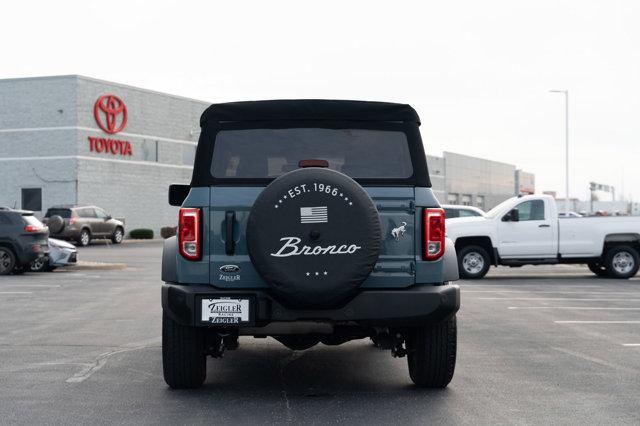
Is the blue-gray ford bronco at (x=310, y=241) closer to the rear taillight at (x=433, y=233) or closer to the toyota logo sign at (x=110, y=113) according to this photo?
the rear taillight at (x=433, y=233)

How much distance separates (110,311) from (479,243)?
1026cm

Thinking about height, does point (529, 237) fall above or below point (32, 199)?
below

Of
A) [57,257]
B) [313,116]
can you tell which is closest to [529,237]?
[57,257]

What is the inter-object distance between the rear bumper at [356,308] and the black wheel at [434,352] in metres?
0.36

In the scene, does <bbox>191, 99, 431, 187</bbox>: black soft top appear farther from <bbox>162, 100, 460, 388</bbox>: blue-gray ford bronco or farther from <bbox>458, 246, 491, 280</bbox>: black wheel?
<bbox>458, 246, 491, 280</bbox>: black wheel

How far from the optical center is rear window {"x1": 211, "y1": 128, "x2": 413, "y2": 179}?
674 cm

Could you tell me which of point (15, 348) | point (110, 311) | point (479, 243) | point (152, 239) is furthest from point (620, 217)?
point (152, 239)

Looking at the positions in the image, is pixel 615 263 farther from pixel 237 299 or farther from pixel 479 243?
pixel 237 299

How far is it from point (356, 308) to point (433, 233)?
2.69 ft

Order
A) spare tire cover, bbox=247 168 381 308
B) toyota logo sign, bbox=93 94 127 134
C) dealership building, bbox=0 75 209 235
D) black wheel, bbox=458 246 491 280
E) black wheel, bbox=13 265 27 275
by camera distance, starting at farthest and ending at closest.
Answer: toyota logo sign, bbox=93 94 127 134 < dealership building, bbox=0 75 209 235 < black wheel, bbox=13 265 27 275 < black wheel, bbox=458 246 491 280 < spare tire cover, bbox=247 168 381 308

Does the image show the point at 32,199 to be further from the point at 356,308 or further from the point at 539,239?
the point at 356,308

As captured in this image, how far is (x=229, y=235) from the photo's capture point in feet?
21.3

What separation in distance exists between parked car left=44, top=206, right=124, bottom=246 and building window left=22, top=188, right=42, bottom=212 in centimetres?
678


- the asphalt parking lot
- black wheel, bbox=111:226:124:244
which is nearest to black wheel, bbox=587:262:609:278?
the asphalt parking lot
